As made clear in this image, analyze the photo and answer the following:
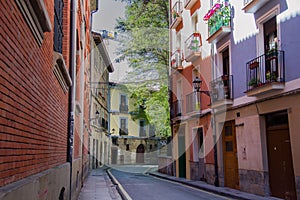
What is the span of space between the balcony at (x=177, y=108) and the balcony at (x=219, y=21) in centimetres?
623

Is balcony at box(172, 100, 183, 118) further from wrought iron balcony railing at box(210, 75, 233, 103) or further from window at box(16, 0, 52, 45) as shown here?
window at box(16, 0, 52, 45)

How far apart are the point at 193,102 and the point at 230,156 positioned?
4.79m

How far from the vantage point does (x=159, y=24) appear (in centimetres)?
2634

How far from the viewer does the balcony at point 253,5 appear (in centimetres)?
1153

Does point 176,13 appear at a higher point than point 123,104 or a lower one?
higher

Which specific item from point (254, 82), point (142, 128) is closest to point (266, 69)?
point (254, 82)

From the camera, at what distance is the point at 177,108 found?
21.8 meters

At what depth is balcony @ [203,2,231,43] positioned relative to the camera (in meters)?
14.6

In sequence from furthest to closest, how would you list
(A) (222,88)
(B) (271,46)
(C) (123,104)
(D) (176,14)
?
(C) (123,104)
(D) (176,14)
(A) (222,88)
(B) (271,46)

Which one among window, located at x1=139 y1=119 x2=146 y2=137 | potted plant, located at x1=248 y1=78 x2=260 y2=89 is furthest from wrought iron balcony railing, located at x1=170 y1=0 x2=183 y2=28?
window, located at x1=139 y1=119 x2=146 y2=137

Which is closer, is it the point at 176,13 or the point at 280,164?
the point at 280,164

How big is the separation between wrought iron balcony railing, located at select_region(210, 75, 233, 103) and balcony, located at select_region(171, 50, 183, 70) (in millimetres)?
6056

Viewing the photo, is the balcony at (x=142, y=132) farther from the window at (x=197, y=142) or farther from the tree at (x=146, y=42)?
the window at (x=197, y=142)

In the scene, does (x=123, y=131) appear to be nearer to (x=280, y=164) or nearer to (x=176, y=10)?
(x=176, y=10)
